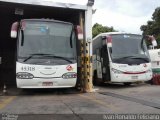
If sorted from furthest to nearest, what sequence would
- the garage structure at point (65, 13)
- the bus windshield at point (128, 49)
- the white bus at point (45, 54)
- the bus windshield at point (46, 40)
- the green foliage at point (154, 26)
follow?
the green foliage at point (154, 26)
the bus windshield at point (128, 49)
the garage structure at point (65, 13)
the bus windshield at point (46, 40)
the white bus at point (45, 54)

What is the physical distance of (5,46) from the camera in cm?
2444

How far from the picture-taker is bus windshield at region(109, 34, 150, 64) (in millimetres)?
18875

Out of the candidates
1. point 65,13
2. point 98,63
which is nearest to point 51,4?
point 65,13

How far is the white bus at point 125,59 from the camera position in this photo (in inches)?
736

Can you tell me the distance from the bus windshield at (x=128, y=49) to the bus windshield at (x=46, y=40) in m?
4.26

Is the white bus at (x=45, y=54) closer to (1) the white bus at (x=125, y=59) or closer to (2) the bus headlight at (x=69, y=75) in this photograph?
(2) the bus headlight at (x=69, y=75)

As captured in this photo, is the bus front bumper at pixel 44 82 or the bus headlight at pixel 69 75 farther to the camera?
the bus headlight at pixel 69 75

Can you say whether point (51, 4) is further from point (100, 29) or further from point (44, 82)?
point (100, 29)

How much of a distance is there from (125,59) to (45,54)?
5.53m

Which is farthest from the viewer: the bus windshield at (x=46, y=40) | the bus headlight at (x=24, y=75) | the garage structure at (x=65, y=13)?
the garage structure at (x=65, y=13)

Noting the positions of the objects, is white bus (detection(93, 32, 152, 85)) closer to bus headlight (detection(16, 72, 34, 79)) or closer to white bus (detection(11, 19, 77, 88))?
white bus (detection(11, 19, 77, 88))

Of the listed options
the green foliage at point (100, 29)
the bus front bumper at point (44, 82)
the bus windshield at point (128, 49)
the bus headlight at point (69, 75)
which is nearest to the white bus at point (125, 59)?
the bus windshield at point (128, 49)

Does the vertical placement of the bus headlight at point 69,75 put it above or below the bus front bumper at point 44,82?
above

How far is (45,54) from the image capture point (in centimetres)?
1447
